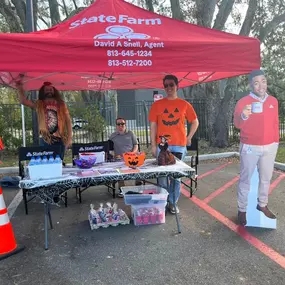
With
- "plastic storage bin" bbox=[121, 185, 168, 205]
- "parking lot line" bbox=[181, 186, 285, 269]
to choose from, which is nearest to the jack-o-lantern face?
"plastic storage bin" bbox=[121, 185, 168, 205]

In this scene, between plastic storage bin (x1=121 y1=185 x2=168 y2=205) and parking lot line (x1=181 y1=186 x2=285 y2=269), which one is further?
plastic storage bin (x1=121 y1=185 x2=168 y2=205)

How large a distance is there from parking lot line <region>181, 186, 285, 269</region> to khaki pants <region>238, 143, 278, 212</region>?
0.26m

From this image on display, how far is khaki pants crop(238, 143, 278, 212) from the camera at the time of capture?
12.0 feet

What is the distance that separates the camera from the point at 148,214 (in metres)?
3.96

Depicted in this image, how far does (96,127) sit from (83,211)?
627cm

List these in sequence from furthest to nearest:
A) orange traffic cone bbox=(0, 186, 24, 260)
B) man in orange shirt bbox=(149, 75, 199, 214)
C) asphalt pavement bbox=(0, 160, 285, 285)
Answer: man in orange shirt bbox=(149, 75, 199, 214) < orange traffic cone bbox=(0, 186, 24, 260) < asphalt pavement bbox=(0, 160, 285, 285)

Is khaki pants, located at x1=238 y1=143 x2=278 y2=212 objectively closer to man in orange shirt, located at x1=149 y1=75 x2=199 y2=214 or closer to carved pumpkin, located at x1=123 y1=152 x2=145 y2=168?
man in orange shirt, located at x1=149 y1=75 x2=199 y2=214

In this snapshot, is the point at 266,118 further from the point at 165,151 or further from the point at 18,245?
the point at 18,245

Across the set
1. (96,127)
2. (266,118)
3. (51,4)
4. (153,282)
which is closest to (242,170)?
(266,118)

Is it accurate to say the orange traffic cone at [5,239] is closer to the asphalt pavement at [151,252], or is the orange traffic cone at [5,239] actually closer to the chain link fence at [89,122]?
the asphalt pavement at [151,252]

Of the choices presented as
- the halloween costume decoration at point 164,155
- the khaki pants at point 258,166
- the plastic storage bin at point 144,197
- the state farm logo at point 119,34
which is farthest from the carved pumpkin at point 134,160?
the state farm logo at point 119,34


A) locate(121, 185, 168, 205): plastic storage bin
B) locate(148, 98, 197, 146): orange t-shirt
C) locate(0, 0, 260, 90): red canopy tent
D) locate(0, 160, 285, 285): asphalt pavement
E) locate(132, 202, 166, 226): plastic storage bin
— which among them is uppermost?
locate(0, 0, 260, 90): red canopy tent

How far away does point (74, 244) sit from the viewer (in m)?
3.50

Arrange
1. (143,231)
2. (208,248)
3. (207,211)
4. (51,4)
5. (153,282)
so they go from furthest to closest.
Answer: (51,4) → (207,211) → (143,231) → (208,248) → (153,282)
